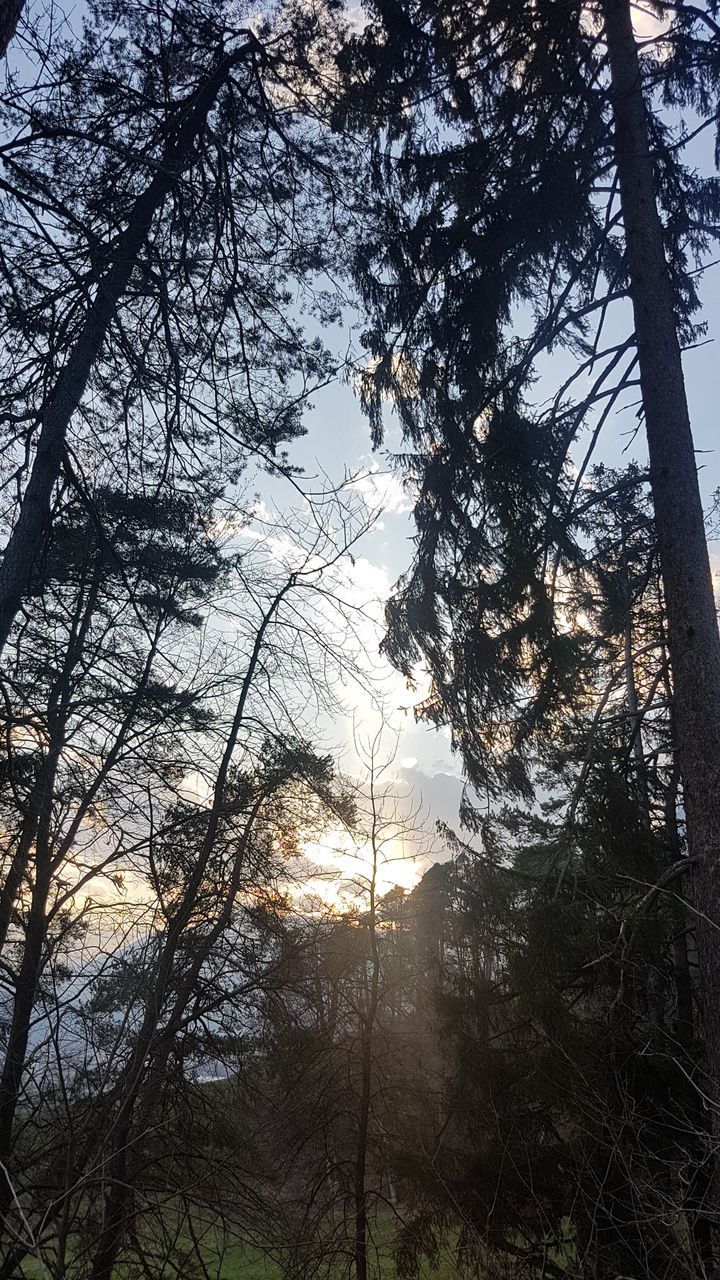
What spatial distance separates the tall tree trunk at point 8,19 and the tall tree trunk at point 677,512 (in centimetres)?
460

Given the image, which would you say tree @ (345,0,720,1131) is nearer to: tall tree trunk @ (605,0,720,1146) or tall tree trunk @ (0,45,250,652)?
tall tree trunk @ (605,0,720,1146)

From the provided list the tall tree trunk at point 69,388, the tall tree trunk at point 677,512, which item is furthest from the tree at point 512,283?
the tall tree trunk at point 69,388

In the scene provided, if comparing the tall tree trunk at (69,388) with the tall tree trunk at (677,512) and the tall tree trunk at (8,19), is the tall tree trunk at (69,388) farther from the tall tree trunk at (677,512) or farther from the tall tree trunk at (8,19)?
the tall tree trunk at (677,512)

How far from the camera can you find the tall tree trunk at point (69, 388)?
3.83 meters

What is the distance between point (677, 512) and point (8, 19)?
4737 millimetres

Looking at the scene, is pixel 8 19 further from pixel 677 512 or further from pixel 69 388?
pixel 677 512

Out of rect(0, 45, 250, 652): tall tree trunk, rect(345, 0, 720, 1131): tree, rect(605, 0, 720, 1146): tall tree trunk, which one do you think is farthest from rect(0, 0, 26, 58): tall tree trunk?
rect(605, 0, 720, 1146): tall tree trunk

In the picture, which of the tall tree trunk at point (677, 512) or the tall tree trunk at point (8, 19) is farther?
the tall tree trunk at point (677, 512)

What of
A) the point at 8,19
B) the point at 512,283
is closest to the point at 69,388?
the point at 8,19

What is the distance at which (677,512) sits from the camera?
16.9 feet

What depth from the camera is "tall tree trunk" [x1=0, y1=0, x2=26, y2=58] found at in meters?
2.82

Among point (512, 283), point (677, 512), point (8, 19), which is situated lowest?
point (677, 512)

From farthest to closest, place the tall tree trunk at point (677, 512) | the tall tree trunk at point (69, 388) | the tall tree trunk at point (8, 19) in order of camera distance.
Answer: the tall tree trunk at point (677, 512) → the tall tree trunk at point (69, 388) → the tall tree trunk at point (8, 19)

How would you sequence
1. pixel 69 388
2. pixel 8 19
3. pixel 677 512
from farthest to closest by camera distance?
1. pixel 677 512
2. pixel 69 388
3. pixel 8 19
